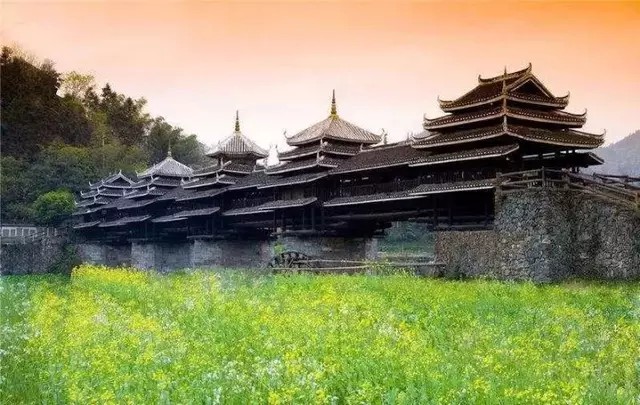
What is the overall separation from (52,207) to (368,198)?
4161 cm

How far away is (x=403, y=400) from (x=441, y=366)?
1.51 metres

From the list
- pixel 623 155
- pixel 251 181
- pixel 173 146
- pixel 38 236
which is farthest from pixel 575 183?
pixel 623 155

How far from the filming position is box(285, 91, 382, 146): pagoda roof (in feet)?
130

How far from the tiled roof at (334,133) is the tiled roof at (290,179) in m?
2.38

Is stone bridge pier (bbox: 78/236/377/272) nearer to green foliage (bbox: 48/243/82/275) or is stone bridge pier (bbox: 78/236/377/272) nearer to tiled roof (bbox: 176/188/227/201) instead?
green foliage (bbox: 48/243/82/275)

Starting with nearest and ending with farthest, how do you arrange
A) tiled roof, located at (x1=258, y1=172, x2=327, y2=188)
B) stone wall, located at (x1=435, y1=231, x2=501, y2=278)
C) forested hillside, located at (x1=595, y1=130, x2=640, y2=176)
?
1. stone wall, located at (x1=435, y1=231, x2=501, y2=278)
2. tiled roof, located at (x1=258, y1=172, x2=327, y2=188)
3. forested hillside, located at (x1=595, y1=130, x2=640, y2=176)

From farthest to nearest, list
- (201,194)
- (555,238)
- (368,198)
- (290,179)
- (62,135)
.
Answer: (62,135)
(201,194)
(290,179)
(368,198)
(555,238)

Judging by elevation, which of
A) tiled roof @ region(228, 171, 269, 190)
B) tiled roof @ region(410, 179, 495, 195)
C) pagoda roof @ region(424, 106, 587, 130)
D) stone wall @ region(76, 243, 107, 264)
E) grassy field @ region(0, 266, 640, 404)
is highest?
pagoda roof @ region(424, 106, 587, 130)

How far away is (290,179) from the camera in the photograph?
39.1 meters

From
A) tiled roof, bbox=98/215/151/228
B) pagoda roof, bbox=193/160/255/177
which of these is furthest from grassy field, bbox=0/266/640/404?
tiled roof, bbox=98/215/151/228

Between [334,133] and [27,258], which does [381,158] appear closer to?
[334,133]

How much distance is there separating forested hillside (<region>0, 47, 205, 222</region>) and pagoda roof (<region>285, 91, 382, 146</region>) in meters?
33.2

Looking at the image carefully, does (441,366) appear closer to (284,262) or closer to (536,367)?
(536,367)

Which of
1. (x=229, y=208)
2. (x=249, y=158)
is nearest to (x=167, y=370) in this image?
(x=229, y=208)
